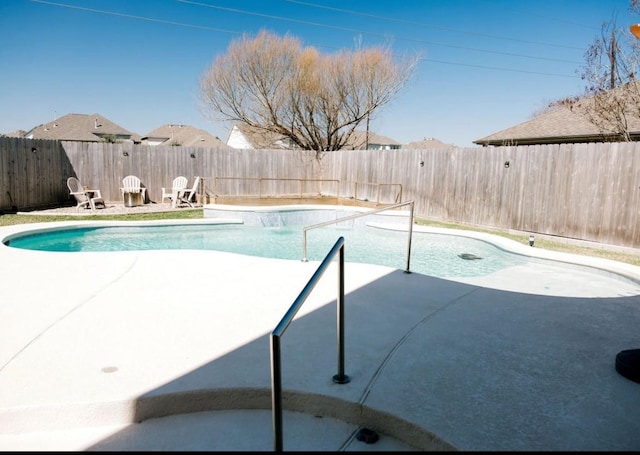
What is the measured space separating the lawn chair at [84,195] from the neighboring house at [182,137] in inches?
1003

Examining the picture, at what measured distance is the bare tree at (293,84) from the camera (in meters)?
17.6

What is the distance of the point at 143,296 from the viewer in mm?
3904

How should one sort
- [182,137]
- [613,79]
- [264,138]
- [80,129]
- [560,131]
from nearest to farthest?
[613,79], [560,131], [264,138], [80,129], [182,137]

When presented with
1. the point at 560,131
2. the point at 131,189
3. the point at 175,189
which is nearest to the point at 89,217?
the point at 131,189

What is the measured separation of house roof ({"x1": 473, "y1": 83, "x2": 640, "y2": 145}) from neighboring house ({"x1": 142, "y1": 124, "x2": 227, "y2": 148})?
27513mm

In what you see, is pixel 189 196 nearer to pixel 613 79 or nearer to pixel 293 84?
pixel 293 84

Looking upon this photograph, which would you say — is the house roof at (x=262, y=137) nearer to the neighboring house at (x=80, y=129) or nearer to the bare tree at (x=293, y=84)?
the bare tree at (x=293, y=84)

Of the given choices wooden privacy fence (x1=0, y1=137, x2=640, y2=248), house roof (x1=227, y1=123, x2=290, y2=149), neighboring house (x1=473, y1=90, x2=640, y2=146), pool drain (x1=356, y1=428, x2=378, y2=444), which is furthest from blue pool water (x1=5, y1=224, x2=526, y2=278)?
house roof (x1=227, y1=123, x2=290, y2=149)

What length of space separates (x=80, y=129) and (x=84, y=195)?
27899 mm

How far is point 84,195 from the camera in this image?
11.6 metres

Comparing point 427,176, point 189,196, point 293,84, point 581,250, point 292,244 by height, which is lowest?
point 292,244

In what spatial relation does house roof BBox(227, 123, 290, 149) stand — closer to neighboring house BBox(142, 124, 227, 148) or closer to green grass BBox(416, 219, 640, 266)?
green grass BBox(416, 219, 640, 266)

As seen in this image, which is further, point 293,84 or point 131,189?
point 293,84

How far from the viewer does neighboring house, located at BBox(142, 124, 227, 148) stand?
127ft
